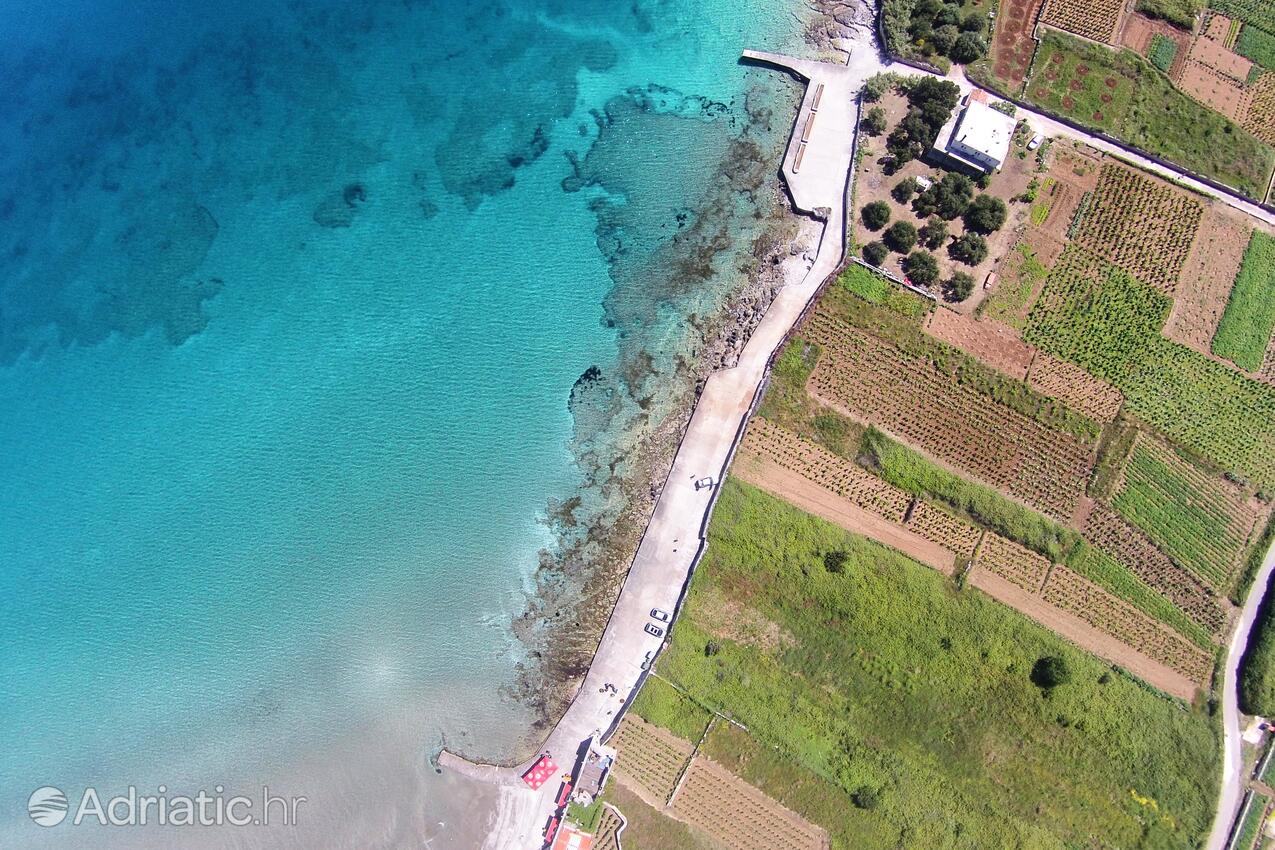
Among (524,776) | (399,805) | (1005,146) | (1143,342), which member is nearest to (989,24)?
(1005,146)

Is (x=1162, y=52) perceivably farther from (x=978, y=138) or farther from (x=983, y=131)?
(x=978, y=138)

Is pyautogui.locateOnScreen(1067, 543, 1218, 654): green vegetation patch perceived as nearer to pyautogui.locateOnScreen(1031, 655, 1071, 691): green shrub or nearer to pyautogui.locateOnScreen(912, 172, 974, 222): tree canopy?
pyautogui.locateOnScreen(1031, 655, 1071, 691): green shrub

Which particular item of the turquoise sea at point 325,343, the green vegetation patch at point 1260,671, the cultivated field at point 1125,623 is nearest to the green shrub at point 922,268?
the turquoise sea at point 325,343

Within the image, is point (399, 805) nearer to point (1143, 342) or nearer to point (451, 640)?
point (451, 640)

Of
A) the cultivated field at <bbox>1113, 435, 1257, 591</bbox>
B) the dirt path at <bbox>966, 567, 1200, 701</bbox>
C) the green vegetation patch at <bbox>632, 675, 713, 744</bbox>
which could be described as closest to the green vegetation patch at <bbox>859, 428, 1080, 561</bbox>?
the dirt path at <bbox>966, 567, 1200, 701</bbox>

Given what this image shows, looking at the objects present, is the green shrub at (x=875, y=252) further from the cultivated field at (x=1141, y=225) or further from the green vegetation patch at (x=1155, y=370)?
the cultivated field at (x=1141, y=225)

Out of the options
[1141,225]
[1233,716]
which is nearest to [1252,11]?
[1141,225]
